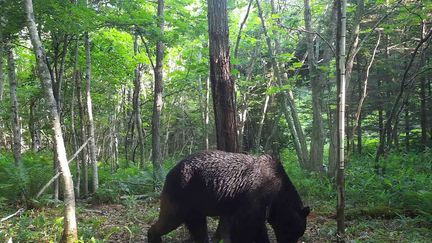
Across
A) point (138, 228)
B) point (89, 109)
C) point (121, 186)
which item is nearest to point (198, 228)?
point (138, 228)

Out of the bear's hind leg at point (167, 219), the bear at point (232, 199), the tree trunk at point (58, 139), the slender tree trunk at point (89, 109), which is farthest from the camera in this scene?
the slender tree trunk at point (89, 109)

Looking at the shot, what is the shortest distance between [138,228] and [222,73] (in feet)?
10.9

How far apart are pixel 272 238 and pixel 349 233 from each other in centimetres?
138

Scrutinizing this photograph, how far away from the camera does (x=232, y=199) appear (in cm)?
571

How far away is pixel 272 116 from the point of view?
69.2 ft

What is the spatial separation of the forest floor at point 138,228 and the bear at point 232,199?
85cm

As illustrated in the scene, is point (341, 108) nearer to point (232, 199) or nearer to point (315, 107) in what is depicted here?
point (232, 199)

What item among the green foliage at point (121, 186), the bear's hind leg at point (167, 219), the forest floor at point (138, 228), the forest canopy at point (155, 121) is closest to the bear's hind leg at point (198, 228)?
the bear's hind leg at point (167, 219)

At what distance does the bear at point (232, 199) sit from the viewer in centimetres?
561

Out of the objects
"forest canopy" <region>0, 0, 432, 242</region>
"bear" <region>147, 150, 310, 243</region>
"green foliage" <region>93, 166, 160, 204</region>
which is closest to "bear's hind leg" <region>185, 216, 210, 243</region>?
"bear" <region>147, 150, 310, 243</region>

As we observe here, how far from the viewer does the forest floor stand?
598 centimetres

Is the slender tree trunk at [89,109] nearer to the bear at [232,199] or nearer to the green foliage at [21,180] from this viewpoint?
the green foliage at [21,180]

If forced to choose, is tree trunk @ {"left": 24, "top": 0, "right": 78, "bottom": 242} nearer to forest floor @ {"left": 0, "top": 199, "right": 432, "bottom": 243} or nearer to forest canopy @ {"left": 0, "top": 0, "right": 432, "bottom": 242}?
forest canopy @ {"left": 0, "top": 0, "right": 432, "bottom": 242}

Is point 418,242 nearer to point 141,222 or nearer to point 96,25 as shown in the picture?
point 141,222
